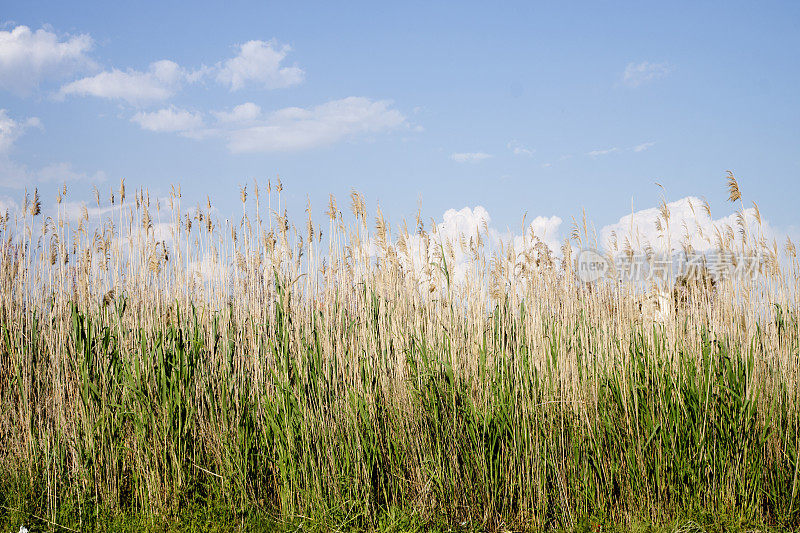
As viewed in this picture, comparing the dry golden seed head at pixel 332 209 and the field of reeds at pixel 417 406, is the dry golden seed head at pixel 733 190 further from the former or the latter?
the dry golden seed head at pixel 332 209

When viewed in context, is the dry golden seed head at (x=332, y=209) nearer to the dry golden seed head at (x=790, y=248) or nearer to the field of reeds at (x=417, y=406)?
the field of reeds at (x=417, y=406)

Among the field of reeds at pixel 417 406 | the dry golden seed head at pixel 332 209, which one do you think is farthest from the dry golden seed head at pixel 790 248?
the dry golden seed head at pixel 332 209

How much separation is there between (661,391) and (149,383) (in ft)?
9.93

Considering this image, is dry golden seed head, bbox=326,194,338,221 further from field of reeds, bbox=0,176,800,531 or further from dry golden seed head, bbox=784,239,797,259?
dry golden seed head, bbox=784,239,797,259

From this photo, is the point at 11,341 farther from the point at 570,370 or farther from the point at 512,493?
the point at 570,370

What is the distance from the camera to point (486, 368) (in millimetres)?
3027

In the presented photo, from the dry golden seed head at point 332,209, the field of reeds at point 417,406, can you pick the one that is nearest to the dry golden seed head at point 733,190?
the field of reeds at point 417,406

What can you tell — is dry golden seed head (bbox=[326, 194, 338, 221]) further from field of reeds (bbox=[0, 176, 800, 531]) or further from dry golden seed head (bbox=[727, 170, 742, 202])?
dry golden seed head (bbox=[727, 170, 742, 202])

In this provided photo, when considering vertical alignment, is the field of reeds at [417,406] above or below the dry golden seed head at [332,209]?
below

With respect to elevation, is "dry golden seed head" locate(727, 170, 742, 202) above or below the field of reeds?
above

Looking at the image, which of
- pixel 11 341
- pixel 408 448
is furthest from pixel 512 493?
pixel 11 341

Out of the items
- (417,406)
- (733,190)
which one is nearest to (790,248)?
(733,190)

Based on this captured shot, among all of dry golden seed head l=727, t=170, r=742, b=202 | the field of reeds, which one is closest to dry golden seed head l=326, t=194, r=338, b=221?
the field of reeds

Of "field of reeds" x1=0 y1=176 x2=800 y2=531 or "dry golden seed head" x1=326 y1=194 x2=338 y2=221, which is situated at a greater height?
"dry golden seed head" x1=326 y1=194 x2=338 y2=221
